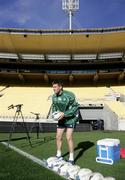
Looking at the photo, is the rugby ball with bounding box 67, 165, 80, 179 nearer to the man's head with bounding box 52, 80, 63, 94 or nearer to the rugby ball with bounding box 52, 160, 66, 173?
the rugby ball with bounding box 52, 160, 66, 173

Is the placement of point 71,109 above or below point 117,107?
below

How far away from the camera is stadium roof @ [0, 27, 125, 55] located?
169 ft

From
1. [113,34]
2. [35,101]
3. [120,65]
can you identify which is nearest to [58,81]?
[35,101]

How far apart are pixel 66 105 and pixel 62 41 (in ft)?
148

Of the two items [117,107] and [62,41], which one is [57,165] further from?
[62,41]

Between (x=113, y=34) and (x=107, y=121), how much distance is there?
2171 cm

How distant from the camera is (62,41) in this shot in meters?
51.9

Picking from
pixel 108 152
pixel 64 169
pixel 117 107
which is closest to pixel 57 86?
pixel 108 152

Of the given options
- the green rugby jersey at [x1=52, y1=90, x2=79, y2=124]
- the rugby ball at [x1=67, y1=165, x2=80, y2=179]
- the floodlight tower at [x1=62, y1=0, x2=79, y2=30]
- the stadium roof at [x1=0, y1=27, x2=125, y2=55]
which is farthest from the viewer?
the floodlight tower at [x1=62, y1=0, x2=79, y2=30]

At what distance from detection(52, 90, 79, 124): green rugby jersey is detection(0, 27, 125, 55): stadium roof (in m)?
44.6

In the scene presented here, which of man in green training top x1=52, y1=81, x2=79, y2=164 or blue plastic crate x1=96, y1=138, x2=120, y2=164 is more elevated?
man in green training top x1=52, y1=81, x2=79, y2=164

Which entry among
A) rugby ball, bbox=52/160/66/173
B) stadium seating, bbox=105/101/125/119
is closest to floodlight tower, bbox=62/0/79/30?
stadium seating, bbox=105/101/125/119

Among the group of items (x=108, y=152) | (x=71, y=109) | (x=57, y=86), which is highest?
(x=57, y=86)

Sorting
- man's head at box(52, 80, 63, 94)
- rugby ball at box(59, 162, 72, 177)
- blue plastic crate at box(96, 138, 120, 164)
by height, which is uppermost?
man's head at box(52, 80, 63, 94)
